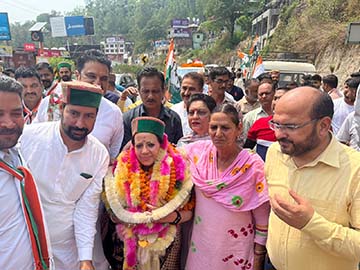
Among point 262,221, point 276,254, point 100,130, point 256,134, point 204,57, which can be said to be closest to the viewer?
point 276,254

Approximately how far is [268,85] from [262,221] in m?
2.13

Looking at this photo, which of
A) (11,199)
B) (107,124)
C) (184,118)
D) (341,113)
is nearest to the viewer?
(11,199)

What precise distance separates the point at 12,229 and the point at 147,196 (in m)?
0.86

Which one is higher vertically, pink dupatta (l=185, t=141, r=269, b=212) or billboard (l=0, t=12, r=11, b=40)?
billboard (l=0, t=12, r=11, b=40)

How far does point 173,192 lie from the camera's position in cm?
239

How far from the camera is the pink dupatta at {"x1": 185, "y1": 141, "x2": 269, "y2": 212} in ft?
7.48

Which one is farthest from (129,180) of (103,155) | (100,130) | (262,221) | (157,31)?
(157,31)

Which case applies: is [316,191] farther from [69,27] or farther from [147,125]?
[69,27]

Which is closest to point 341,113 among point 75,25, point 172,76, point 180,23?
point 172,76

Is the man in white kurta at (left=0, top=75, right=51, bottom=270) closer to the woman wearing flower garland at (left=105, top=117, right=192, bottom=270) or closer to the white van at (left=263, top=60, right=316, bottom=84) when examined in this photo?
the woman wearing flower garland at (left=105, top=117, right=192, bottom=270)

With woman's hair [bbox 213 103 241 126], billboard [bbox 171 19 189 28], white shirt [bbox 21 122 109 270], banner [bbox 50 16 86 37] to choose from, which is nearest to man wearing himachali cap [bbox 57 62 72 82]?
white shirt [bbox 21 122 109 270]

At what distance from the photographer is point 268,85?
4.00 metres

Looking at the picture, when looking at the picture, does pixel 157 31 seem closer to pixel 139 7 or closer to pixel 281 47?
pixel 139 7

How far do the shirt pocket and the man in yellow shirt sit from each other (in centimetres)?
123
